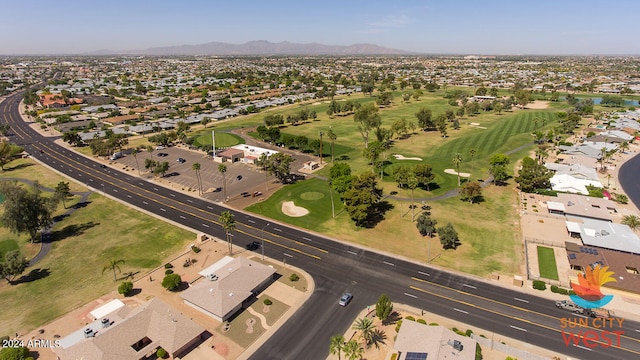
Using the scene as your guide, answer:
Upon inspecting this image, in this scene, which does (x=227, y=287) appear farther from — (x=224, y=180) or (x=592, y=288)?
(x=592, y=288)

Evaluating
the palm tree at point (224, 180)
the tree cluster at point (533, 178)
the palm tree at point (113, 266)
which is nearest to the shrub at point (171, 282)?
the palm tree at point (113, 266)

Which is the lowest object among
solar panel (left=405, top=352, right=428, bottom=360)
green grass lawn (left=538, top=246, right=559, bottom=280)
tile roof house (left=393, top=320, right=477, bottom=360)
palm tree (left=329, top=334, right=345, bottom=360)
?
green grass lawn (left=538, top=246, right=559, bottom=280)

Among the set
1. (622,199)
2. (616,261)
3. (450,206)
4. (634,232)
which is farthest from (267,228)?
(622,199)

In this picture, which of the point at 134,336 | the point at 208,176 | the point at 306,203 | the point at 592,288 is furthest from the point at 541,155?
the point at 134,336

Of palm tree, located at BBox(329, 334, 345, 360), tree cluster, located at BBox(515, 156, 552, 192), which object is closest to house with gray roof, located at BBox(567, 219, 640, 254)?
tree cluster, located at BBox(515, 156, 552, 192)

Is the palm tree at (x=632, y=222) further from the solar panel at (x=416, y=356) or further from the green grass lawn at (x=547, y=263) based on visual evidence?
the solar panel at (x=416, y=356)

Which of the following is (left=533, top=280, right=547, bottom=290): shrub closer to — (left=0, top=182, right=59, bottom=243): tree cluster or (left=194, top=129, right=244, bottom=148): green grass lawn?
(left=0, top=182, right=59, bottom=243): tree cluster

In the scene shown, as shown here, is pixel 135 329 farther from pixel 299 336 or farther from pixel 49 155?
pixel 49 155
